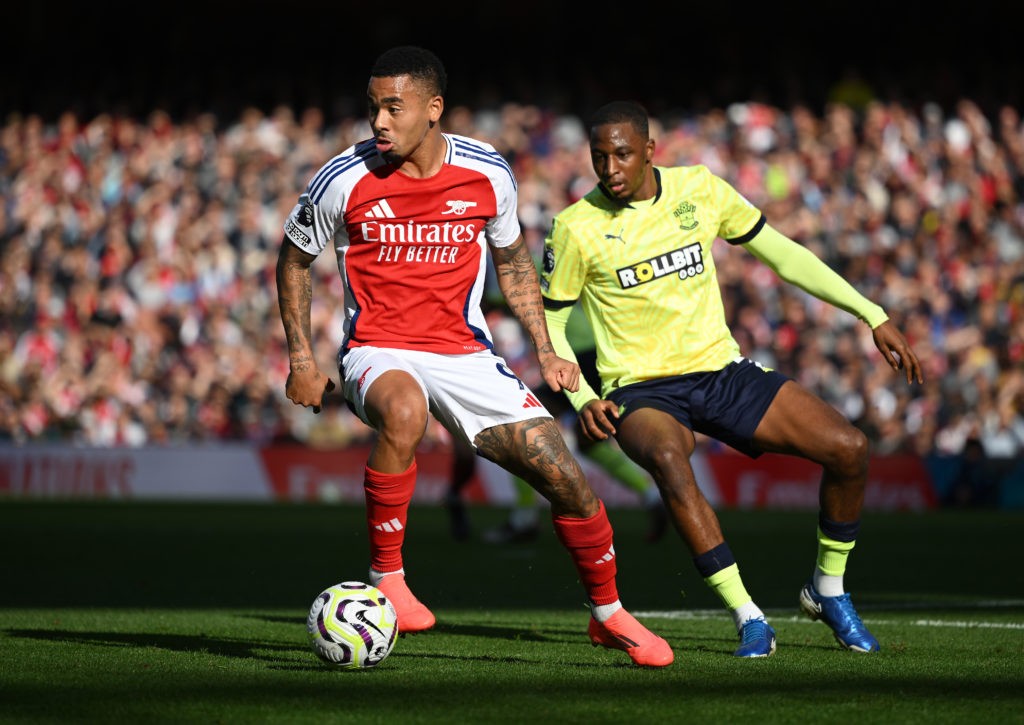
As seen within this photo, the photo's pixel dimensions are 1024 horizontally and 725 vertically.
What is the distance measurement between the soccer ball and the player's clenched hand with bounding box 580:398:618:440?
1.10 meters

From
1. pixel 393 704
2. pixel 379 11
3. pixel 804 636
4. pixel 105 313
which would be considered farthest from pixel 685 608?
pixel 379 11

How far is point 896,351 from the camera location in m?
6.61

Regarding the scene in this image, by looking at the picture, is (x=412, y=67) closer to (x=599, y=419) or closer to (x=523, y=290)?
(x=523, y=290)

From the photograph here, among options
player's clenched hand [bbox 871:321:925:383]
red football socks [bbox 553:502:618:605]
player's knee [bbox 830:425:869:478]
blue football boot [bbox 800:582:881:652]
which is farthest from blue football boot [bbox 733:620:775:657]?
player's clenched hand [bbox 871:321:925:383]

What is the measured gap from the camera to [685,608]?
27.0 ft

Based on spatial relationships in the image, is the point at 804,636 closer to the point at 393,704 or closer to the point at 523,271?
the point at 523,271

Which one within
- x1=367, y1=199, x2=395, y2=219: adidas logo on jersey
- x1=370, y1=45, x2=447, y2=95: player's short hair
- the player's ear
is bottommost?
x1=367, y1=199, x2=395, y2=219: adidas logo on jersey

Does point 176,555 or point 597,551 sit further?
point 176,555

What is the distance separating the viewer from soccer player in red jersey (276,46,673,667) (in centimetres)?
601

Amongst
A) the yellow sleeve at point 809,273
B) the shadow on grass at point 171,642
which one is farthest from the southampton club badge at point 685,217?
the shadow on grass at point 171,642

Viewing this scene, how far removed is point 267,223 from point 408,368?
16336 mm

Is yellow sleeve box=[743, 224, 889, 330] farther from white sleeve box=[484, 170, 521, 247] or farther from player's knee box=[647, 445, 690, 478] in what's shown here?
white sleeve box=[484, 170, 521, 247]

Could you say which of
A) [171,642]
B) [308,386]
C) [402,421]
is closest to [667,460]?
[402,421]

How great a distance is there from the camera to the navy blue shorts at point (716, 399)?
665 cm
